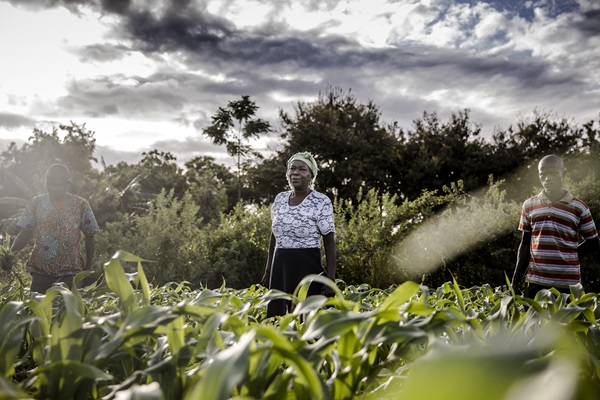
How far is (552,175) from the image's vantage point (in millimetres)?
4238

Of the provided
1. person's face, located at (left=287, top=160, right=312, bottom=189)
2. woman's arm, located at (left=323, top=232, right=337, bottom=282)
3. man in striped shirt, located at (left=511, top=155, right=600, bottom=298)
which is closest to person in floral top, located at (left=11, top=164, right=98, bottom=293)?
person's face, located at (left=287, top=160, right=312, bottom=189)

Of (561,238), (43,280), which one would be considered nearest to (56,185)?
(43,280)

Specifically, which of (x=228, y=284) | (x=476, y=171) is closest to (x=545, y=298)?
(x=228, y=284)

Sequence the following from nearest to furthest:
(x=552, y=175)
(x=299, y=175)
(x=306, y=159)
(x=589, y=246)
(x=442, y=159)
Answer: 1. (x=552, y=175)
2. (x=589, y=246)
3. (x=299, y=175)
4. (x=306, y=159)
5. (x=442, y=159)

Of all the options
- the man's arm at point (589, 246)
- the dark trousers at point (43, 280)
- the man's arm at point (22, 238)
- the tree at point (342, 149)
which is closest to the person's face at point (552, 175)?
the man's arm at point (589, 246)

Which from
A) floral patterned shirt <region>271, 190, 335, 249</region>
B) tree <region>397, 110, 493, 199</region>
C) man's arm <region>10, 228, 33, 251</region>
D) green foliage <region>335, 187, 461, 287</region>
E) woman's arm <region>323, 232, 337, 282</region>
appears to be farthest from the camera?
tree <region>397, 110, 493, 199</region>

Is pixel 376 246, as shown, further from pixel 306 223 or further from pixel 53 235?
pixel 53 235

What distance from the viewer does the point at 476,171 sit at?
27516 mm

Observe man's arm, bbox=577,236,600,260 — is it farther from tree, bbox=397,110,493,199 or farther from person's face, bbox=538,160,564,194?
tree, bbox=397,110,493,199

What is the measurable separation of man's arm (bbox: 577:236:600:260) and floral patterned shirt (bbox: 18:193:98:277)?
4.49 m

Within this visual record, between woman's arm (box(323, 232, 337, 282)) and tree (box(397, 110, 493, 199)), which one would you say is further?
tree (box(397, 110, 493, 199))

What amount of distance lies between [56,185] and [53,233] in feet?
1.48

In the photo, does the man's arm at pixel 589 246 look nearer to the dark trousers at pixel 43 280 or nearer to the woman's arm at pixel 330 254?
the woman's arm at pixel 330 254

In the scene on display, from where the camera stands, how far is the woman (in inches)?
171
